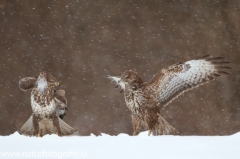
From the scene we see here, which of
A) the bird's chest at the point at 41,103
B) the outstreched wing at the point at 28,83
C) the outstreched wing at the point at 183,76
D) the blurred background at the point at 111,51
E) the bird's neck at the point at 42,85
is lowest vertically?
the blurred background at the point at 111,51

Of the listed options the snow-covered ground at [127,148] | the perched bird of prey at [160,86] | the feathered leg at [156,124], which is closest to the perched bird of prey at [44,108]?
the snow-covered ground at [127,148]

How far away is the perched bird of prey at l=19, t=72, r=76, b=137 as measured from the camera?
90.0 inches

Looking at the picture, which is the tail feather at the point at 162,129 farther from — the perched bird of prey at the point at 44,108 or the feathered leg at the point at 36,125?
the feathered leg at the point at 36,125

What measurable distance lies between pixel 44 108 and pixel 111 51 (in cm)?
267

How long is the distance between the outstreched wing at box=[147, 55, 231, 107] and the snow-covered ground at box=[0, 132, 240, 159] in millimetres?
320

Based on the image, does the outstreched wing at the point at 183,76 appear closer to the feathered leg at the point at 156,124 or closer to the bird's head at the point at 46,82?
the feathered leg at the point at 156,124

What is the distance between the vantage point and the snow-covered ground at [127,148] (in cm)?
176

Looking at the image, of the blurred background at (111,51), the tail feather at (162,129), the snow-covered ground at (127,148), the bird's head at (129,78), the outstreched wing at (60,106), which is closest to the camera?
the snow-covered ground at (127,148)

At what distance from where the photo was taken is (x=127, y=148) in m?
1.87

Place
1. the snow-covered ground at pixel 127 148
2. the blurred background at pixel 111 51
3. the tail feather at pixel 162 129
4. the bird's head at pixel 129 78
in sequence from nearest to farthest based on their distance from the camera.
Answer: the snow-covered ground at pixel 127 148, the bird's head at pixel 129 78, the tail feather at pixel 162 129, the blurred background at pixel 111 51

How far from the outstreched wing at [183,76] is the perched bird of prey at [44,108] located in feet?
1.69

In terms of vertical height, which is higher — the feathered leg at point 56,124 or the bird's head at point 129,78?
the bird's head at point 129,78

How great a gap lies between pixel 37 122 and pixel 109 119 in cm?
265

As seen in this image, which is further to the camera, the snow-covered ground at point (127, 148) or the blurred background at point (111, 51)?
the blurred background at point (111, 51)
